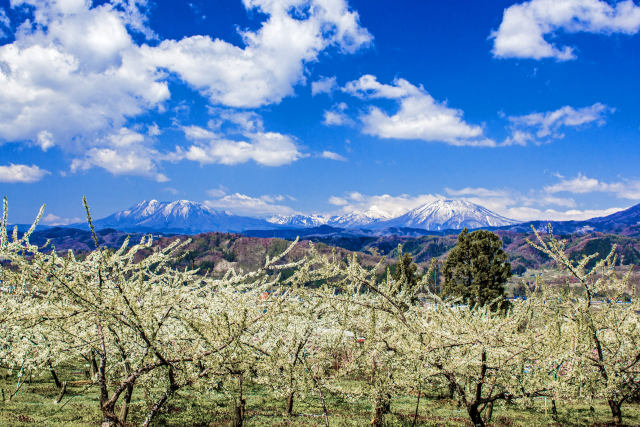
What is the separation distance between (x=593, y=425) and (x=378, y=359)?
10154mm

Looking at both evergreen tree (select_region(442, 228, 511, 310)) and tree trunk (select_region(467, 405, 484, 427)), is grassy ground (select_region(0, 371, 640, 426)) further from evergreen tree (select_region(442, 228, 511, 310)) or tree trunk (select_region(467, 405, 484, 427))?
evergreen tree (select_region(442, 228, 511, 310))

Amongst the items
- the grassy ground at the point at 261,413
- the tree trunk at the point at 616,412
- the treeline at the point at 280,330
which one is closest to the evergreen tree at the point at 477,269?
the grassy ground at the point at 261,413

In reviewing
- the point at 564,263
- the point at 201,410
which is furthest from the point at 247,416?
the point at 564,263

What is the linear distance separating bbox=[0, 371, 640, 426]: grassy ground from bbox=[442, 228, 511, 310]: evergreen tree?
2209 centimetres

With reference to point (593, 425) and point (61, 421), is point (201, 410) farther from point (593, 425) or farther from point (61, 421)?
point (593, 425)

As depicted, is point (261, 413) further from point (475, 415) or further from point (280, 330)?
point (475, 415)

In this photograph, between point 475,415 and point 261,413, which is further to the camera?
point 261,413

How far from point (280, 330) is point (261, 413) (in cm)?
663

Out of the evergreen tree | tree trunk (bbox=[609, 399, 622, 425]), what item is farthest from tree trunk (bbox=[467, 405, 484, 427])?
the evergreen tree

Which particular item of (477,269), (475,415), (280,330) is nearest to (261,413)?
→ (280,330)

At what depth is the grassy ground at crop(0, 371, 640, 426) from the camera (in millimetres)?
12969

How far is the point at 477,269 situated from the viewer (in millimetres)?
43062

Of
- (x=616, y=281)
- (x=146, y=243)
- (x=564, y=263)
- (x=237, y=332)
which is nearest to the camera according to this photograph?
(x=237, y=332)

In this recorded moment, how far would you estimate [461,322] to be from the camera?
35.7ft
